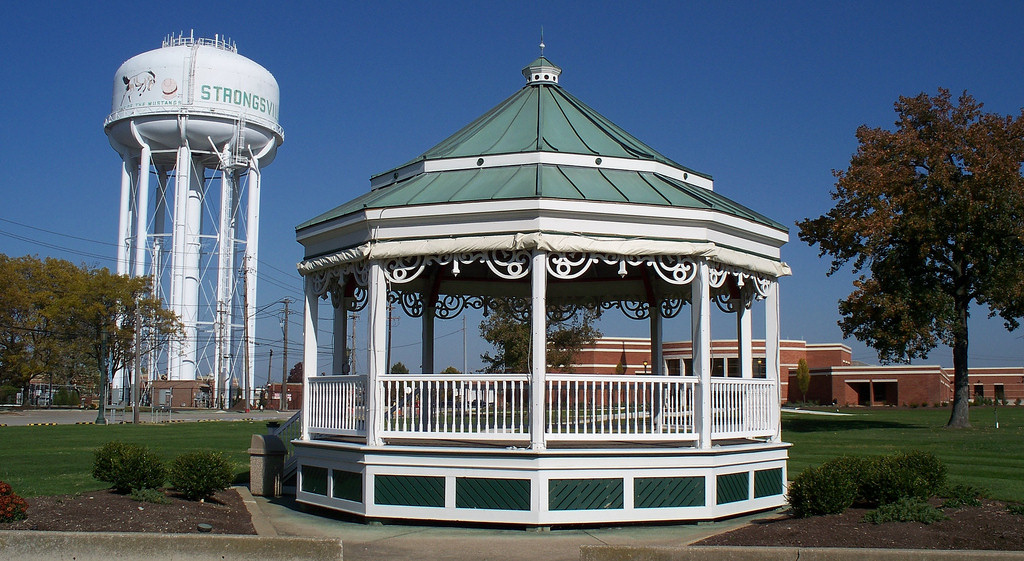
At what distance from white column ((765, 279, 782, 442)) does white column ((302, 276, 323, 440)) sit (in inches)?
274

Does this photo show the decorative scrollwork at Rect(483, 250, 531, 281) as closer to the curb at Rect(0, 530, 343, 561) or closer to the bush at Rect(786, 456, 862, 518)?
the bush at Rect(786, 456, 862, 518)

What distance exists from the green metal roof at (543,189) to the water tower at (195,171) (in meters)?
60.0

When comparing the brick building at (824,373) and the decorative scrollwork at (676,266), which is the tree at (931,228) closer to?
the decorative scrollwork at (676,266)

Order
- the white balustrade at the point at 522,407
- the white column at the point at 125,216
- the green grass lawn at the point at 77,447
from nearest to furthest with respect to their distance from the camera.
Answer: the white balustrade at the point at 522,407
the green grass lawn at the point at 77,447
the white column at the point at 125,216

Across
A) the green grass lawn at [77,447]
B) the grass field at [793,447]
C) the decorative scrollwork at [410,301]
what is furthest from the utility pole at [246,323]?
the decorative scrollwork at [410,301]

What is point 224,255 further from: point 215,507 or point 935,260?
point 215,507

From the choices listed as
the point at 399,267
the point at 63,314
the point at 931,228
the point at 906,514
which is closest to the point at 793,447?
the point at 931,228

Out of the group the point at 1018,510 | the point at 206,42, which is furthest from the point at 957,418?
the point at 206,42

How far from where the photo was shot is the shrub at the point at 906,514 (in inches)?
444

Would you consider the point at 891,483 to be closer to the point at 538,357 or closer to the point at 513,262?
the point at 538,357

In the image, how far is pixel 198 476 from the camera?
45.2ft

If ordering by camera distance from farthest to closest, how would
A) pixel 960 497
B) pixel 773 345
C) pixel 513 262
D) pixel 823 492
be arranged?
pixel 773 345, pixel 960 497, pixel 513 262, pixel 823 492

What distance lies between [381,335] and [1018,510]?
8355mm

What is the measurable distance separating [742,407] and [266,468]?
306 inches
